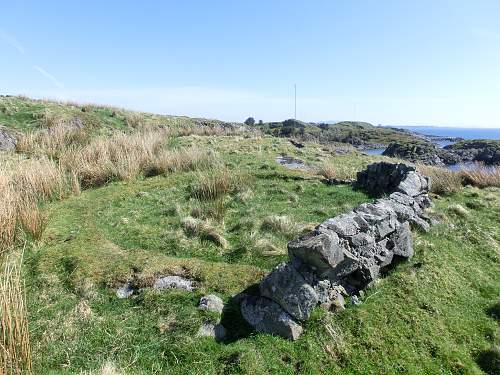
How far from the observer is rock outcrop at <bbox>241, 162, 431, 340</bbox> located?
5.98 metres

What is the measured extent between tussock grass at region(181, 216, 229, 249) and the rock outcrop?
92.5 inches

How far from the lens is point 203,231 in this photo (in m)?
9.02

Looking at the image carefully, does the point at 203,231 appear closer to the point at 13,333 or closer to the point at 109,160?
the point at 13,333

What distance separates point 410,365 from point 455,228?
5.38 metres

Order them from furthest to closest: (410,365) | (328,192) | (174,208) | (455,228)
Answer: (328,192)
(174,208)
(455,228)
(410,365)

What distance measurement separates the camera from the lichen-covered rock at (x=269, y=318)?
5.78 m

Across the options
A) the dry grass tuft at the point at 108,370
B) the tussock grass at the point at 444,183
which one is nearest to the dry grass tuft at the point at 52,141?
the dry grass tuft at the point at 108,370

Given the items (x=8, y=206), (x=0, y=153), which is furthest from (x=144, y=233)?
(x=0, y=153)

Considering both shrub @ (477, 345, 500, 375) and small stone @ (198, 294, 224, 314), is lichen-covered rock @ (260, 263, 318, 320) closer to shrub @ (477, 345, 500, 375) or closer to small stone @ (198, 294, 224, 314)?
small stone @ (198, 294, 224, 314)

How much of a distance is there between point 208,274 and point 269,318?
1.61 m

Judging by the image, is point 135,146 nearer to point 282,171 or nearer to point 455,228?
point 282,171

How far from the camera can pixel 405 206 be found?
9.39 metres

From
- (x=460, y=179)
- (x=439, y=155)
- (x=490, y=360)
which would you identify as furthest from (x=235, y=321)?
(x=439, y=155)

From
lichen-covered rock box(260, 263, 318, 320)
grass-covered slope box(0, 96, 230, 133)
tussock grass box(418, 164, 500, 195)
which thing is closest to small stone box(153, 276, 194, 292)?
lichen-covered rock box(260, 263, 318, 320)
